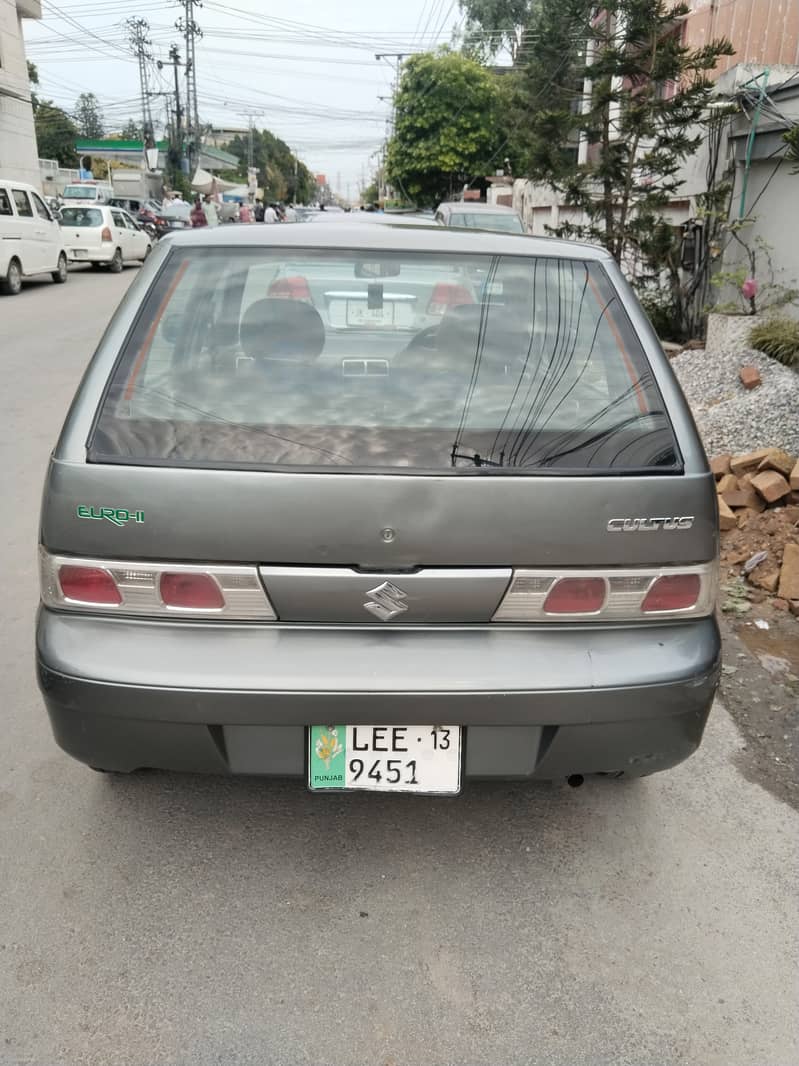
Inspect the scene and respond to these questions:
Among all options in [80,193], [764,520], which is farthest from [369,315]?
[80,193]

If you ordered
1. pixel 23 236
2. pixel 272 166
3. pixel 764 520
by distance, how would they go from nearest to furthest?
1. pixel 764 520
2. pixel 23 236
3. pixel 272 166

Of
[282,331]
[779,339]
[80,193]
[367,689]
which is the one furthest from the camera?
[80,193]

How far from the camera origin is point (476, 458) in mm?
2174

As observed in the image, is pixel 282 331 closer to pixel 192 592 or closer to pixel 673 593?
pixel 192 592

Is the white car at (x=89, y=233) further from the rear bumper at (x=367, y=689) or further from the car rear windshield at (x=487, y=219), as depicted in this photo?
the rear bumper at (x=367, y=689)

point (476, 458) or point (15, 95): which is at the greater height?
point (15, 95)

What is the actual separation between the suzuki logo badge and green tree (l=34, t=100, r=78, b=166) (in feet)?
229

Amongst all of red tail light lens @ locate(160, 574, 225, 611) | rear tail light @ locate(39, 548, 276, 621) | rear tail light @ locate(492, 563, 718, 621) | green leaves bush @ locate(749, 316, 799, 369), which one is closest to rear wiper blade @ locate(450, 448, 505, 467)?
rear tail light @ locate(492, 563, 718, 621)

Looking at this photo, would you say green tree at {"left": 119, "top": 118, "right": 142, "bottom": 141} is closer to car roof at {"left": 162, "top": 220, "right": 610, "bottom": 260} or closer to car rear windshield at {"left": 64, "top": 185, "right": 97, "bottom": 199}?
car rear windshield at {"left": 64, "top": 185, "right": 97, "bottom": 199}

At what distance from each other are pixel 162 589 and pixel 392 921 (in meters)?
1.05

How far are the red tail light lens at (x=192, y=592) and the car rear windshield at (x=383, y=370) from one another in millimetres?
284

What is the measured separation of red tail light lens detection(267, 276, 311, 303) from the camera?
2829 mm

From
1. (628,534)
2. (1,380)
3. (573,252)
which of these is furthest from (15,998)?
(1,380)

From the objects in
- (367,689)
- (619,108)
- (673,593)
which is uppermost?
(619,108)
